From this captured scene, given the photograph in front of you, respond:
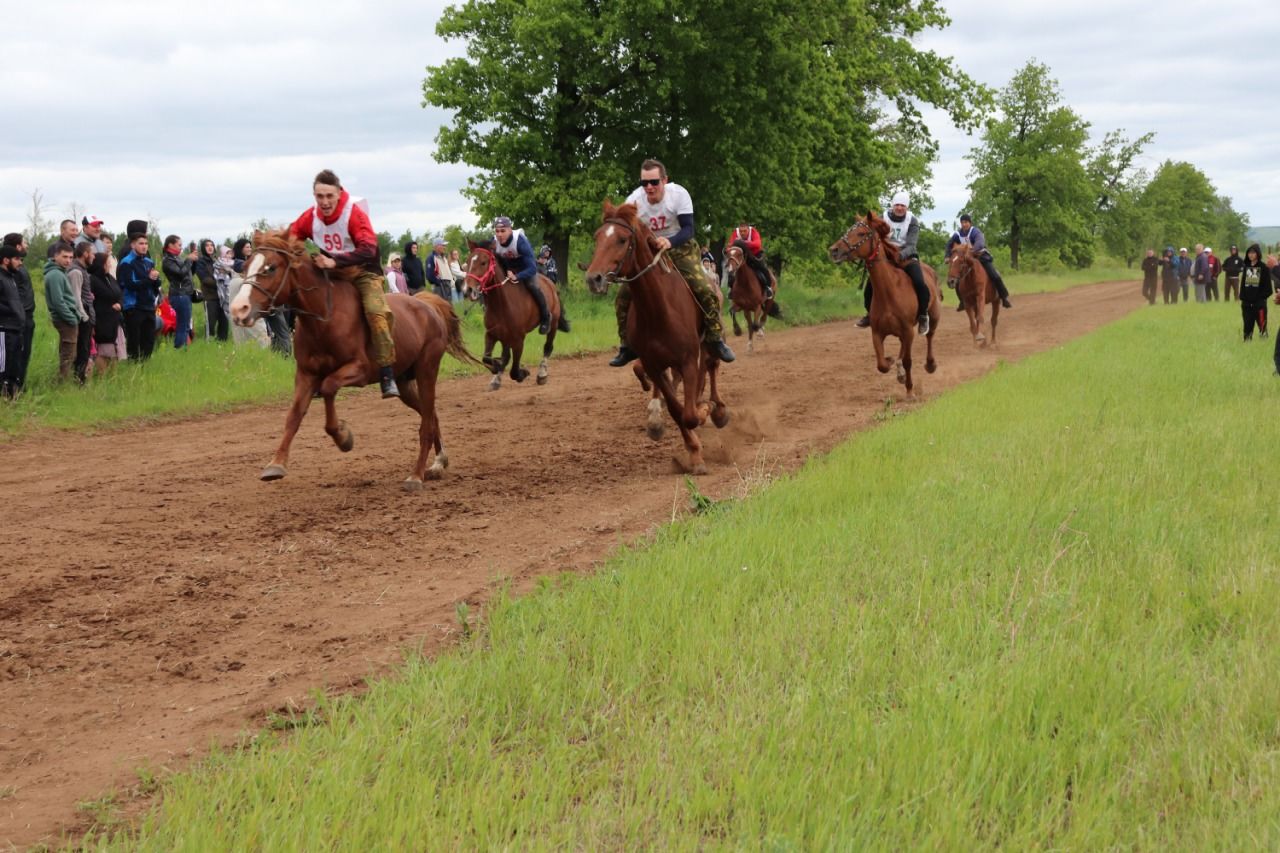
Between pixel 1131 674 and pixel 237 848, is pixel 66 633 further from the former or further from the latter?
pixel 1131 674

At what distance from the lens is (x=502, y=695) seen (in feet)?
14.8

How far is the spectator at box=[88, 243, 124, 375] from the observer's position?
50.1 feet

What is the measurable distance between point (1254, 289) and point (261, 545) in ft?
64.3

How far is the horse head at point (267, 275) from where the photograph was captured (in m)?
9.11

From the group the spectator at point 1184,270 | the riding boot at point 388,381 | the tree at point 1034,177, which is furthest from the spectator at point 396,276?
the tree at point 1034,177

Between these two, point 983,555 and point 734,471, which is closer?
point 983,555

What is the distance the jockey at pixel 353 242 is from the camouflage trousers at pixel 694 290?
2.29m

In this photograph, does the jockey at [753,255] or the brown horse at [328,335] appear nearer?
the brown horse at [328,335]

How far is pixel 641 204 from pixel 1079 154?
84.1 meters

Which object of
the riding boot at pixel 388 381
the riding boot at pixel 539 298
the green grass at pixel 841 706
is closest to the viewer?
the green grass at pixel 841 706

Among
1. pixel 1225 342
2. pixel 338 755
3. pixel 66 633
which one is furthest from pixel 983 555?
pixel 1225 342

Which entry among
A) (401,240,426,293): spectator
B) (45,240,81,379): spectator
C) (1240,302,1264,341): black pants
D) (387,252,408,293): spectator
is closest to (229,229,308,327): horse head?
(45,240,81,379): spectator

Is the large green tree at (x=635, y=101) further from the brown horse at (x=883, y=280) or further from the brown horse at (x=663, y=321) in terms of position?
the brown horse at (x=663, y=321)

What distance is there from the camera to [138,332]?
55.0ft
